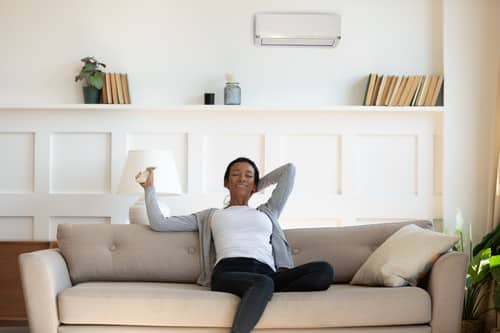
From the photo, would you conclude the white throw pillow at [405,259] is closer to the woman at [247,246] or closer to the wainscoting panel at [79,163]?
the woman at [247,246]

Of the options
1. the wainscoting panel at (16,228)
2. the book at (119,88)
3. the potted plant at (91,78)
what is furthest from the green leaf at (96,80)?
the wainscoting panel at (16,228)

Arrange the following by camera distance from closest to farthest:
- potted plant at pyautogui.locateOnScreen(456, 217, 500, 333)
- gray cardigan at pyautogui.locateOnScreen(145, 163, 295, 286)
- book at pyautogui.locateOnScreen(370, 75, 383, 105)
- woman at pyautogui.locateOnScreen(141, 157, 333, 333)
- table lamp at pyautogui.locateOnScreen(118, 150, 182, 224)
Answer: woman at pyautogui.locateOnScreen(141, 157, 333, 333) → gray cardigan at pyautogui.locateOnScreen(145, 163, 295, 286) → potted plant at pyautogui.locateOnScreen(456, 217, 500, 333) → table lamp at pyautogui.locateOnScreen(118, 150, 182, 224) → book at pyautogui.locateOnScreen(370, 75, 383, 105)

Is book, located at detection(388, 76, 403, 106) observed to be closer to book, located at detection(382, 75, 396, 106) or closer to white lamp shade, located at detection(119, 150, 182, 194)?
book, located at detection(382, 75, 396, 106)

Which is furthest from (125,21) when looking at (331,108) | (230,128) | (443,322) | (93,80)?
(443,322)

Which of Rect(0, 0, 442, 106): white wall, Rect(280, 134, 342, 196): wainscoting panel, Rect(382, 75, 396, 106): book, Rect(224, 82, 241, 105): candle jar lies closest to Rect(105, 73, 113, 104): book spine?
Rect(0, 0, 442, 106): white wall

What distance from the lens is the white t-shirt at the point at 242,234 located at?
3.90 meters

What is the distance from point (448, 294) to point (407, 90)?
6.77 ft

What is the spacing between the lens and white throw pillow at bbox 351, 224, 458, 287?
3.69 m

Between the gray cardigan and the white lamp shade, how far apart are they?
0.75 m

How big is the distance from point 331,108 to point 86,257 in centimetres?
205

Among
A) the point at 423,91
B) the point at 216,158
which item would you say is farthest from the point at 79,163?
the point at 423,91

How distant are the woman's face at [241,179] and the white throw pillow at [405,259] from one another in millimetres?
741

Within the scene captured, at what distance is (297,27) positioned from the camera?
17.5 feet

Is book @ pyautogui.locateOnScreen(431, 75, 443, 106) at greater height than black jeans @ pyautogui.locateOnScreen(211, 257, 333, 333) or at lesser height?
greater
